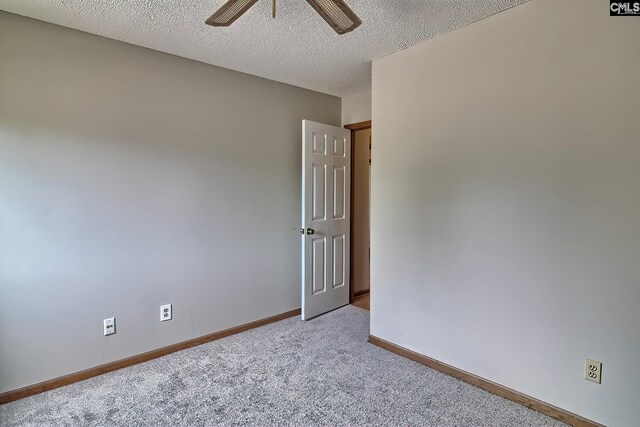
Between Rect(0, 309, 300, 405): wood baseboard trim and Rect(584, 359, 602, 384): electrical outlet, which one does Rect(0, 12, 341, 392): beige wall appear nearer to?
Rect(0, 309, 300, 405): wood baseboard trim

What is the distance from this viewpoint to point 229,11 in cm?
153

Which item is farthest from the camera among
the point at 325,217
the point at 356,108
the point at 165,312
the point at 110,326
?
the point at 356,108

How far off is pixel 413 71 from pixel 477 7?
0.60 metres

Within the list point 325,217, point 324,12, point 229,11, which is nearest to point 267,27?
point 229,11

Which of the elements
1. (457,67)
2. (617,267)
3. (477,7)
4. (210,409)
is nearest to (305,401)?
(210,409)

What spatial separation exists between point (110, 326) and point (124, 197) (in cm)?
91

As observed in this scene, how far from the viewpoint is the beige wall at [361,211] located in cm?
414

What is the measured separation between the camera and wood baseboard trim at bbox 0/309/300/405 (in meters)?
2.10

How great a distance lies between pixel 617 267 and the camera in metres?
1.70

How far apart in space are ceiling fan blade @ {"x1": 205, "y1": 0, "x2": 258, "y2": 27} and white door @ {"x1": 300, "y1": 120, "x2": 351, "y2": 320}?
5.38ft

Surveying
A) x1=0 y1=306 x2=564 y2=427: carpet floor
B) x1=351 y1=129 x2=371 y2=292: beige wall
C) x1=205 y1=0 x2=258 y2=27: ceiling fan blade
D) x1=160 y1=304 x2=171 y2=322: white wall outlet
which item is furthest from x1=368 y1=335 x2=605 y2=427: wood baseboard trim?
x1=205 y1=0 x2=258 y2=27: ceiling fan blade

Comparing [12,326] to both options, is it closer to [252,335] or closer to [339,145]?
[252,335]

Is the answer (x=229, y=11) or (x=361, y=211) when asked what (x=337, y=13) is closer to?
(x=229, y=11)

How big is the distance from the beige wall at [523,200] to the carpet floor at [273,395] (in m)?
0.29
